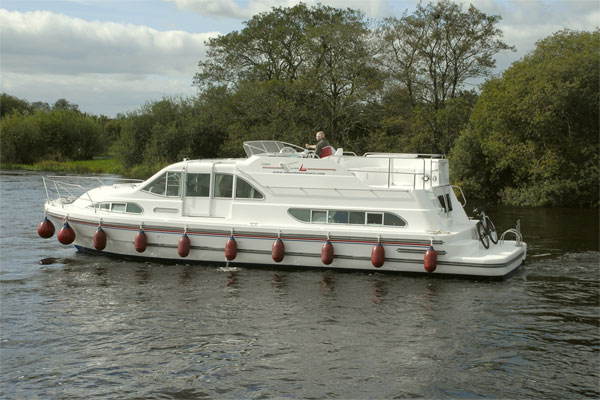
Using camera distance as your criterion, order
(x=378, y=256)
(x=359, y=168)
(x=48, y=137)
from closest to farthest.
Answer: (x=378, y=256) → (x=359, y=168) → (x=48, y=137)

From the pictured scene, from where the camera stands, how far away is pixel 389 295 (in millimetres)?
14273

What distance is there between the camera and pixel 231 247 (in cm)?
1602

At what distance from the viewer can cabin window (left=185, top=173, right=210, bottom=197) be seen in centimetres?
1698

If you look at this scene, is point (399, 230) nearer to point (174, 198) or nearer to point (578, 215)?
point (174, 198)

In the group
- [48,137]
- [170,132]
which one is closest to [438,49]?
[170,132]

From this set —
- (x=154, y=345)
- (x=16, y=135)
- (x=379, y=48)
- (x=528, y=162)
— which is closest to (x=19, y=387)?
(x=154, y=345)

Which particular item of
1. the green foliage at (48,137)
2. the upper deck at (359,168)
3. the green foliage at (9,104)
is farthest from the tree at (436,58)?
the green foliage at (9,104)

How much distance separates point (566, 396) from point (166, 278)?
967cm

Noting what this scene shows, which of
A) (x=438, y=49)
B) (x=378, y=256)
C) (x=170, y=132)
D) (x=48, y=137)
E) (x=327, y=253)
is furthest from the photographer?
(x=48, y=137)

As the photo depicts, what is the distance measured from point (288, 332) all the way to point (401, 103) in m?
33.7

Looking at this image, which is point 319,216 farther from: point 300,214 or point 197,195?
point 197,195

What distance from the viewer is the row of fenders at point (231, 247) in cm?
1516

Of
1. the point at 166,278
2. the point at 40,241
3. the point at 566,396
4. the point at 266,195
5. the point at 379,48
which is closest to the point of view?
the point at 566,396

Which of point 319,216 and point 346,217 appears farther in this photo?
point 319,216
